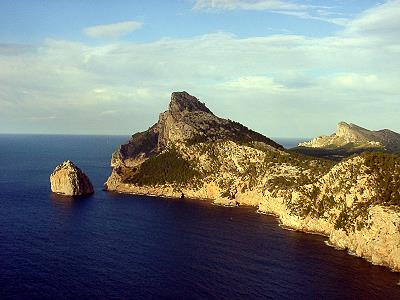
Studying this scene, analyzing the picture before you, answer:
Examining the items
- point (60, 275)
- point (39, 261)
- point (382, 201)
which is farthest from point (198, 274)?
point (382, 201)

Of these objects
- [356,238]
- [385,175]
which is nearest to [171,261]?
[356,238]

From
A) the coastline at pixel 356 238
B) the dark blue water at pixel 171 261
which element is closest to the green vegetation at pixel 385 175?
the coastline at pixel 356 238

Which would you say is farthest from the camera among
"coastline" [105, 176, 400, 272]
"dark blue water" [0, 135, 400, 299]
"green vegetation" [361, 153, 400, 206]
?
"green vegetation" [361, 153, 400, 206]

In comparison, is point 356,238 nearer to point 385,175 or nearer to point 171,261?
point 385,175

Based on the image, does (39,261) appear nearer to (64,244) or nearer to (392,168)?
(64,244)

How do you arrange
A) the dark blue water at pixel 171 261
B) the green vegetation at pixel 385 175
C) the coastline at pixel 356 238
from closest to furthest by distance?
the dark blue water at pixel 171 261 < the coastline at pixel 356 238 < the green vegetation at pixel 385 175

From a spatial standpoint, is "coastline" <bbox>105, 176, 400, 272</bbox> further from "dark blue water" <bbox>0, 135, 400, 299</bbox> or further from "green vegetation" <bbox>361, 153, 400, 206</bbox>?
"green vegetation" <bbox>361, 153, 400, 206</bbox>

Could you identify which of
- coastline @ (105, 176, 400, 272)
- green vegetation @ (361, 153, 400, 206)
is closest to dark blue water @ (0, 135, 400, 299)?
coastline @ (105, 176, 400, 272)

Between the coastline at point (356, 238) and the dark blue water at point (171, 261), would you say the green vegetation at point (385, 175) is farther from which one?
the dark blue water at point (171, 261)
